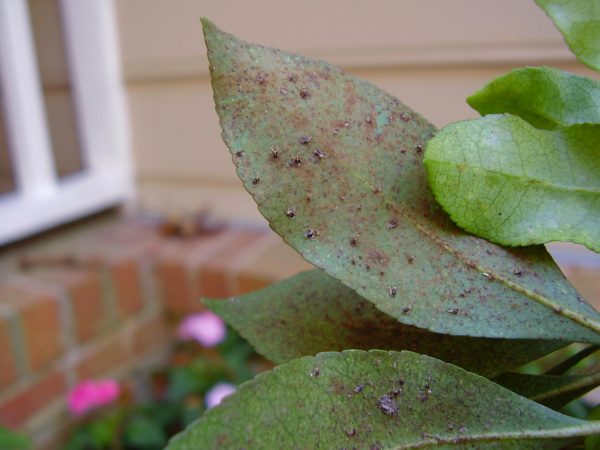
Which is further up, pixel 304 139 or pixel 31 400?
pixel 304 139

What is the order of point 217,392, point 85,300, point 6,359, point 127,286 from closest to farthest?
point 6,359, point 217,392, point 85,300, point 127,286

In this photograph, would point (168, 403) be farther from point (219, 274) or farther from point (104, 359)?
point (219, 274)

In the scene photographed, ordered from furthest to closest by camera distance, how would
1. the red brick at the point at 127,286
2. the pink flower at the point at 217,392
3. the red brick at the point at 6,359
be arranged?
the red brick at the point at 127,286 < the pink flower at the point at 217,392 < the red brick at the point at 6,359

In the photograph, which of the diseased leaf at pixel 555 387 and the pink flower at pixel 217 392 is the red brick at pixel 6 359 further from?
the diseased leaf at pixel 555 387

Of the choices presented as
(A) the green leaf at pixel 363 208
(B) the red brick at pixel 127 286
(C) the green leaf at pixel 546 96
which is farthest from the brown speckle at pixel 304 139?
(B) the red brick at pixel 127 286

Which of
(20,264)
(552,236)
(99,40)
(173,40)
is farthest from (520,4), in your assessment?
(20,264)

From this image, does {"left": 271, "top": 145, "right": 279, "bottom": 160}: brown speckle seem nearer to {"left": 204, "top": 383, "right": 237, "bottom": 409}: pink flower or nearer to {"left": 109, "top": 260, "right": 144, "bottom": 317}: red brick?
{"left": 204, "top": 383, "right": 237, "bottom": 409}: pink flower

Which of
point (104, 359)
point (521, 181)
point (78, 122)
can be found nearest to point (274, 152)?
point (521, 181)
